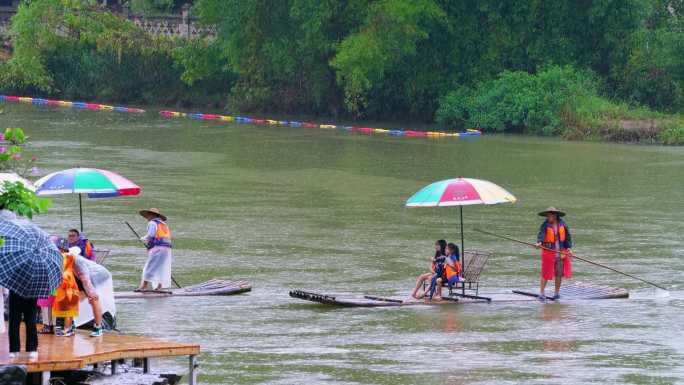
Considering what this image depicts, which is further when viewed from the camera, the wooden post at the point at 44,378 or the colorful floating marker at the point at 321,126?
the colorful floating marker at the point at 321,126

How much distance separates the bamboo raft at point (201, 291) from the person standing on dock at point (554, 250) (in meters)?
3.94

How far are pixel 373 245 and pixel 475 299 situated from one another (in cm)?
545

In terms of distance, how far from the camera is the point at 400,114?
179ft

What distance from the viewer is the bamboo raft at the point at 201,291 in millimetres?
19766

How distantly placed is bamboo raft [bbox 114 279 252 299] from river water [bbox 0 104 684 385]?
0.21 metres

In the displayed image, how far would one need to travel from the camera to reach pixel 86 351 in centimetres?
1312

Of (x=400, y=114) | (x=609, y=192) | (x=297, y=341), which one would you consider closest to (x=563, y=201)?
(x=609, y=192)

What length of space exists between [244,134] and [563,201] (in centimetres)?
1763

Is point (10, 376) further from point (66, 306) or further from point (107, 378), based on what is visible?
point (66, 306)

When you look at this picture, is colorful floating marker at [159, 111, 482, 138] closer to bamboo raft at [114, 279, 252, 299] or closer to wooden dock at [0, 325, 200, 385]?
bamboo raft at [114, 279, 252, 299]

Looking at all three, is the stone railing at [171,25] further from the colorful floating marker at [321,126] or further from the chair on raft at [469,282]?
the chair on raft at [469,282]

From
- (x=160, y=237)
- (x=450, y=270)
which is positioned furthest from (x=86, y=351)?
(x=450, y=270)

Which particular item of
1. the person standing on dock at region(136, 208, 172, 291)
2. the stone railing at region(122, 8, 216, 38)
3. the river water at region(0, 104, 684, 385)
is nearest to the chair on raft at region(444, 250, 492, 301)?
the river water at region(0, 104, 684, 385)

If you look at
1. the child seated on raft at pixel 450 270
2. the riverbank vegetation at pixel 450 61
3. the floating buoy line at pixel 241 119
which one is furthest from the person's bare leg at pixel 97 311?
the floating buoy line at pixel 241 119
